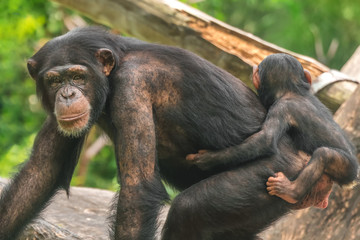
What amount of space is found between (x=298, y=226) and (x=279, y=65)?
2.10m

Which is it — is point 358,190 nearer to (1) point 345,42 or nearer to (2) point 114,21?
(2) point 114,21

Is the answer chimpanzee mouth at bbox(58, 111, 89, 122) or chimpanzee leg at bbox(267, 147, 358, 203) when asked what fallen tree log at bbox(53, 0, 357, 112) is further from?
chimpanzee mouth at bbox(58, 111, 89, 122)

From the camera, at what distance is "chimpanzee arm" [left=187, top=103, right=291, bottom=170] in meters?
4.43

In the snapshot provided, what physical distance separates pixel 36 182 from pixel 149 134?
133cm

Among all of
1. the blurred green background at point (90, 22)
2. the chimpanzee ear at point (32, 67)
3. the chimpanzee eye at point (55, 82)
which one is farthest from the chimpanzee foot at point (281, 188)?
the blurred green background at point (90, 22)

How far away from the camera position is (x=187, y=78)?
15.0 ft

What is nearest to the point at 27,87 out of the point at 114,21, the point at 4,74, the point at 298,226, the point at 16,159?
the point at 4,74

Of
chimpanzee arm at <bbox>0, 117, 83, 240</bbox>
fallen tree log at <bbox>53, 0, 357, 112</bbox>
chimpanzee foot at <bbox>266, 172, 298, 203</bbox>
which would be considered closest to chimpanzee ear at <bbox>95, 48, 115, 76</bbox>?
chimpanzee arm at <bbox>0, 117, 83, 240</bbox>

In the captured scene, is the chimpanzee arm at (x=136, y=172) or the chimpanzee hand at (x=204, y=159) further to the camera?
the chimpanzee hand at (x=204, y=159)

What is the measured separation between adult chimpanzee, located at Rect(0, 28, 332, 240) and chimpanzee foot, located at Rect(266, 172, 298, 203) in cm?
7

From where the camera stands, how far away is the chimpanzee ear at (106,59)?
4.49 m

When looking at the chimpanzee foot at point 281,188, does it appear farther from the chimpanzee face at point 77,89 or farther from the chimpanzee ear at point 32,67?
the chimpanzee ear at point 32,67

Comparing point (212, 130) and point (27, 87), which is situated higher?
point (212, 130)

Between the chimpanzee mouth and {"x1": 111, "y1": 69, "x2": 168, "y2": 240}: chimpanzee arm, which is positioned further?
the chimpanzee mouth
